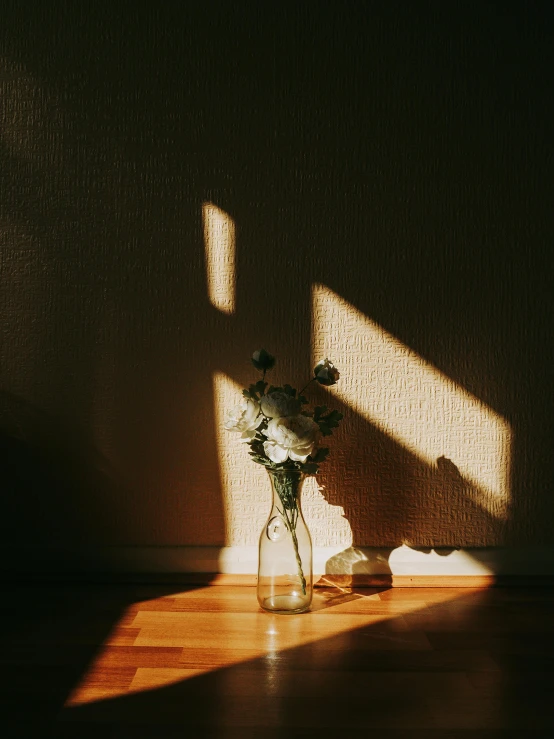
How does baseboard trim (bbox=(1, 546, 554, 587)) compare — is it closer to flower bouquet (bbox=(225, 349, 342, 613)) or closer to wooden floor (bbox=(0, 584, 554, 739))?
wooden floor (bbox=(0, 584, 554, 739))

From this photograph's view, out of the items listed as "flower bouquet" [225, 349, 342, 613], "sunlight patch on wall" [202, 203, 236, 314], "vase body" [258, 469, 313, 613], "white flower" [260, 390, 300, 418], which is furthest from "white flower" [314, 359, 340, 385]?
"sunlight patch on wall" [202, 203, 236, 314]

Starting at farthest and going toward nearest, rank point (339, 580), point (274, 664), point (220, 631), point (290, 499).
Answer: point (339, 580) < point (290, 499) < point (220, 631) < point (274, 664)

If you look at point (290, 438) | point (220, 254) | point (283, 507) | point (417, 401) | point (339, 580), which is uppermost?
point (220, 254)

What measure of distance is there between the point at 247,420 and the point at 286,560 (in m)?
0.36

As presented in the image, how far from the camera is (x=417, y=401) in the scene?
196 centimetres

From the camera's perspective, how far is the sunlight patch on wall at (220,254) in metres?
1.96

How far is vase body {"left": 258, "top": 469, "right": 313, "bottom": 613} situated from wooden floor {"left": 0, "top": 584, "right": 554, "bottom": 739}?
0.05 meters

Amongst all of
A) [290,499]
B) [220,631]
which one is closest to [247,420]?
[290,499]

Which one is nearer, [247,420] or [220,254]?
[247,420]

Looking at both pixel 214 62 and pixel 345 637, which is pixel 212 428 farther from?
pixel 214 62

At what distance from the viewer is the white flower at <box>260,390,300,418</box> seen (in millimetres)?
1646

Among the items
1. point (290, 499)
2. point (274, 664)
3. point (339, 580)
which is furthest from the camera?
point (339, 580)

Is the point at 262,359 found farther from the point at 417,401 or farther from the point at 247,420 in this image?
the point at 417,401

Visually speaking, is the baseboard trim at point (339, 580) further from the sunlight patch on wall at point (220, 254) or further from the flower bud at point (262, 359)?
the sunlight patch on wall at point (220, 254)
